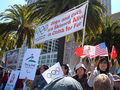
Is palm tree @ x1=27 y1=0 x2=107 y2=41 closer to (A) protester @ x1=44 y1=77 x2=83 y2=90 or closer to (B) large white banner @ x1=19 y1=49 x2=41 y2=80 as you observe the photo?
(B) large white banner @ x1=19 y1=49 x2=41 y2=80

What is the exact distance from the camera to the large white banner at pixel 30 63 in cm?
575

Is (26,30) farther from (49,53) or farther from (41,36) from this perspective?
(49,53)

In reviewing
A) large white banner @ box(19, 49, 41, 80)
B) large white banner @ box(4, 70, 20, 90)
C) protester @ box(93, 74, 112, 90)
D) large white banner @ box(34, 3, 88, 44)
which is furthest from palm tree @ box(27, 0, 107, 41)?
protester @ box(93, 74, 112, 90)

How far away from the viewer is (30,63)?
593cm

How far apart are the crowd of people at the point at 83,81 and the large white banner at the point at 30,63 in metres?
0.26

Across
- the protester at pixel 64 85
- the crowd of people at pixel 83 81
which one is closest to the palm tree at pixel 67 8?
the crowd of people at pixel 83 81

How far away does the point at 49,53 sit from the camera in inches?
2046

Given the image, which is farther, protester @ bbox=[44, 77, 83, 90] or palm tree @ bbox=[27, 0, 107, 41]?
palm tree @ bbox=[27, 0, 107, 41]

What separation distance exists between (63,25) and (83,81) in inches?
111

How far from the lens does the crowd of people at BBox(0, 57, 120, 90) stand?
160 cm

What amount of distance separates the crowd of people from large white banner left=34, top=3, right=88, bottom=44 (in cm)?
151

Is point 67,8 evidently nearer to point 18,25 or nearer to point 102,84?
point 18,25

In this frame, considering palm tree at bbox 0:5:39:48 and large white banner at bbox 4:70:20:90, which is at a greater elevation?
palm tree at bbox 0:5:39:48

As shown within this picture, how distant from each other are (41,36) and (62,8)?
565 centimetres
